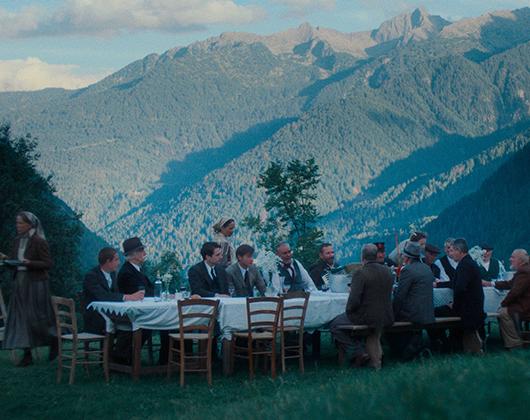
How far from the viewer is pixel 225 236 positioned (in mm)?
13656

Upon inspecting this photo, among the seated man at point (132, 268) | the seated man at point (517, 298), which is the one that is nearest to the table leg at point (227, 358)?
the seated man at point (132, 268)

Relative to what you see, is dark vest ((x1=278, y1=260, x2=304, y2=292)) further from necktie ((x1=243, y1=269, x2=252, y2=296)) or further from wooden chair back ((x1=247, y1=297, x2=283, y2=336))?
wooden chair back ((x1=247, y1=297, x2=283, y2=336))

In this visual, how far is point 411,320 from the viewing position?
1141 cm

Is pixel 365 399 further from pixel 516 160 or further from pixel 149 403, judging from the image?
pixel 516 160

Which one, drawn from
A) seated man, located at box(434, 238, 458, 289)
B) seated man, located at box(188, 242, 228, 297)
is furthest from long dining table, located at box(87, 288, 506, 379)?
seated man, located at box(434, 238, 458, 289)

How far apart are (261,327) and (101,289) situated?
6.62 feet

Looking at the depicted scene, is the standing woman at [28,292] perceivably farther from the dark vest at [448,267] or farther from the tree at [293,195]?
the tree at [293,195]

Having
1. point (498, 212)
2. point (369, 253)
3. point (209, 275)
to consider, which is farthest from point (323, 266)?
point (498, 212)

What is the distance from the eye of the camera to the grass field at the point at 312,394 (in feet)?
14.4

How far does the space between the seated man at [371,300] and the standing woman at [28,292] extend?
400cm

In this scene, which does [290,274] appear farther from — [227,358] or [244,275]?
[227,358]

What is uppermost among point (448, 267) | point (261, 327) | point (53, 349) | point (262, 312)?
point (448, 267)

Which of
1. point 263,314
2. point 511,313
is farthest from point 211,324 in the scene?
point 511,313

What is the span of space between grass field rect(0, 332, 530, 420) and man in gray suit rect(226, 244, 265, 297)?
3.70 feet
